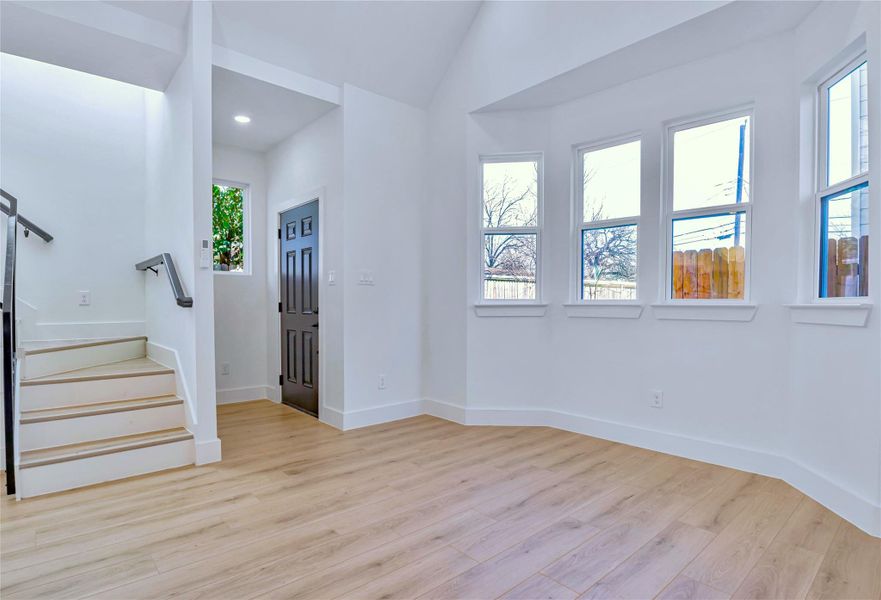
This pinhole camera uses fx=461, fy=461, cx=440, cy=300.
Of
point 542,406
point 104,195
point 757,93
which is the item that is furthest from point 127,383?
point 757,93

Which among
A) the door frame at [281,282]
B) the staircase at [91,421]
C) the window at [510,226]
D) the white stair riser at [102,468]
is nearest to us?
the white stair riser at [102,468]

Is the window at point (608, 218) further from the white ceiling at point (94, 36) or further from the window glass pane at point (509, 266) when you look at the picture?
the white ceiling at point (94, 36)

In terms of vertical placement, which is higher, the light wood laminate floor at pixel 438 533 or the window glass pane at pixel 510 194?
the window glass pane at pixel 510 194

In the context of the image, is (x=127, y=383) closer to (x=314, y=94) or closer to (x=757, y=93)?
(x=314, y=94)

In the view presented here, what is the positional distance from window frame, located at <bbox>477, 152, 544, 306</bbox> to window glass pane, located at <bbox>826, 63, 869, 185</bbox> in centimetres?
193

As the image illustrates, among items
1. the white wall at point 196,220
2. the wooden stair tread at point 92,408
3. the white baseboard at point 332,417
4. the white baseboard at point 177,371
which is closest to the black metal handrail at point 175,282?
the white wall at point 196,220

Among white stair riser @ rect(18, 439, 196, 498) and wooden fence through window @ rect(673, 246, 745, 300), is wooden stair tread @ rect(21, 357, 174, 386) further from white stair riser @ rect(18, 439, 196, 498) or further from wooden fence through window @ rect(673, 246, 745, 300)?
wooden fence through window @ rect(673, 246, 745, 300)

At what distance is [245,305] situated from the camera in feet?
16.3

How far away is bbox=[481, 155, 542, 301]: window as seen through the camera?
4.05m

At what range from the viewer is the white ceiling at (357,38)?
3.34 metres

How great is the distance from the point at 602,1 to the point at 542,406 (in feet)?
10.0

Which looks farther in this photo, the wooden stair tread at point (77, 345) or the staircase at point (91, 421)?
the wooden stair tread at point (77, 345)

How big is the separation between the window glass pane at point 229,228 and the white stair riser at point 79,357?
1.20 meters

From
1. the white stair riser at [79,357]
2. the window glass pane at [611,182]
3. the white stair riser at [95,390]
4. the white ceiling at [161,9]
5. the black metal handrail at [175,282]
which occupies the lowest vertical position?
the white stair riser at [95,390]
